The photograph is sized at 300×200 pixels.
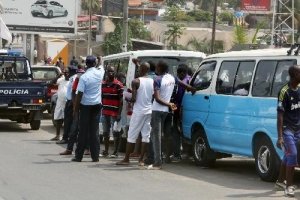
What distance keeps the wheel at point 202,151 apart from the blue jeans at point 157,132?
0.87m

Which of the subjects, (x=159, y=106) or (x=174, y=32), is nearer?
(x=159, y=106)

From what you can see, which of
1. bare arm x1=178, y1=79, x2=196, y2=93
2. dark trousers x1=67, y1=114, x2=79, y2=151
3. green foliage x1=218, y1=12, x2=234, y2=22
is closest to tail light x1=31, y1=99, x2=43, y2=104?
dark trousers x1=67, y1=114, x2=79, y2=151

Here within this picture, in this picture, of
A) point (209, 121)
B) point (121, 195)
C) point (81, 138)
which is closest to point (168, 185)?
point (121, 195)

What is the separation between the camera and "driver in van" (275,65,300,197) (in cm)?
943

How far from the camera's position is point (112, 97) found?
13.6 meters

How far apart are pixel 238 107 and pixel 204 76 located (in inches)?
60.4

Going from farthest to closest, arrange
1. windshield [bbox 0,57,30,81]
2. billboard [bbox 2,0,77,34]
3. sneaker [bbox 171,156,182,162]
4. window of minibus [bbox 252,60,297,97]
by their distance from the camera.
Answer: billboard [bbox 2,0,77,34] → windshield [bbox 0,57,30,81] → sneaker [bbox 171,156,182,162] → window of minibus [bbox 252,60,297,97]

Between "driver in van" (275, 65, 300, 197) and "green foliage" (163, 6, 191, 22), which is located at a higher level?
"green foliage" (163, 6, 191, 22)

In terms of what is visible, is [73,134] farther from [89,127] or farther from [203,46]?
[203,46]

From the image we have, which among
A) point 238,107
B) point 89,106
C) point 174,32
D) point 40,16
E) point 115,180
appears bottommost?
point 115,180

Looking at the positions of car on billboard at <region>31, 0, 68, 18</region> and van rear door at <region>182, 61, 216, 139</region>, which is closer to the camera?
van rear door at <region>182, 61, 216, 139</region>

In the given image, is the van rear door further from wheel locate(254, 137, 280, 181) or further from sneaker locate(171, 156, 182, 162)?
wheel locate(254, 137, 280, 181)

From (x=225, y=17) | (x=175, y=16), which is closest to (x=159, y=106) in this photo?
(x=175, y=16)

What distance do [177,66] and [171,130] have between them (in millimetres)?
1586
